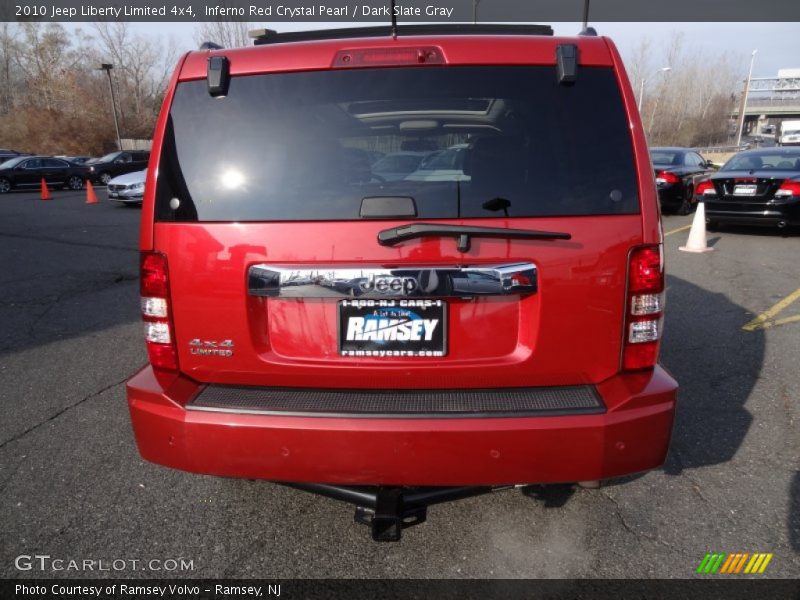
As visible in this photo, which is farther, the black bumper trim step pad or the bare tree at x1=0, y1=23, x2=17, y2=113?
the bare tree at x1=0, y1=23, x2=17, y2=113

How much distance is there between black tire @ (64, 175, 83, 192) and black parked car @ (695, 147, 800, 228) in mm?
25564

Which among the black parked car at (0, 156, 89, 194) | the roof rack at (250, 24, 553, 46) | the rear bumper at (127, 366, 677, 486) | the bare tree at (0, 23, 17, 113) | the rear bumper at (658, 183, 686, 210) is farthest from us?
the bare tree at (0, 23, 17, 113)

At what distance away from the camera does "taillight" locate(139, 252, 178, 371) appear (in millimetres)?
2217

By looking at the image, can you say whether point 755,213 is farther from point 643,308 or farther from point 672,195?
point 643,308

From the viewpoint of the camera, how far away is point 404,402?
2.11 metres

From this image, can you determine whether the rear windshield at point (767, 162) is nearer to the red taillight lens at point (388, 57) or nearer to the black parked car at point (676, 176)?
the black parked car at point (676, 176)

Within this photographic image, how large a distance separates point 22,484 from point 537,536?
2643 millimetres

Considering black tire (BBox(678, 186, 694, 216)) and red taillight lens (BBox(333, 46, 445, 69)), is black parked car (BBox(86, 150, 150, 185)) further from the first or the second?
red taillight lens (BBox(333, 46, 445, 69))

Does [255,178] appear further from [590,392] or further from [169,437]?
[590,392]

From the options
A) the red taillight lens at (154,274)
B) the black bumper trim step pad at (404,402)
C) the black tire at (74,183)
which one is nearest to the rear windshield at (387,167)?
the red taillight lens at (154,274)

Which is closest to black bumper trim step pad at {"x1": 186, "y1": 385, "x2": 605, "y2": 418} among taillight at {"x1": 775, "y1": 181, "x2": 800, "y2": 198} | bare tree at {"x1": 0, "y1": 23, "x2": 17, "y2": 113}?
taillight at {"x1": 775, "y1": 181, "x2": 800, "y2": 198}

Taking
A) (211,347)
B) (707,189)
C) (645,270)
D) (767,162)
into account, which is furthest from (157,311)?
(767,162)

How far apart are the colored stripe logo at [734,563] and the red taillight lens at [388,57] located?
2312mm

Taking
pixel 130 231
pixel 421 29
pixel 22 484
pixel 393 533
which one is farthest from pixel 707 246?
pixel 130 231
